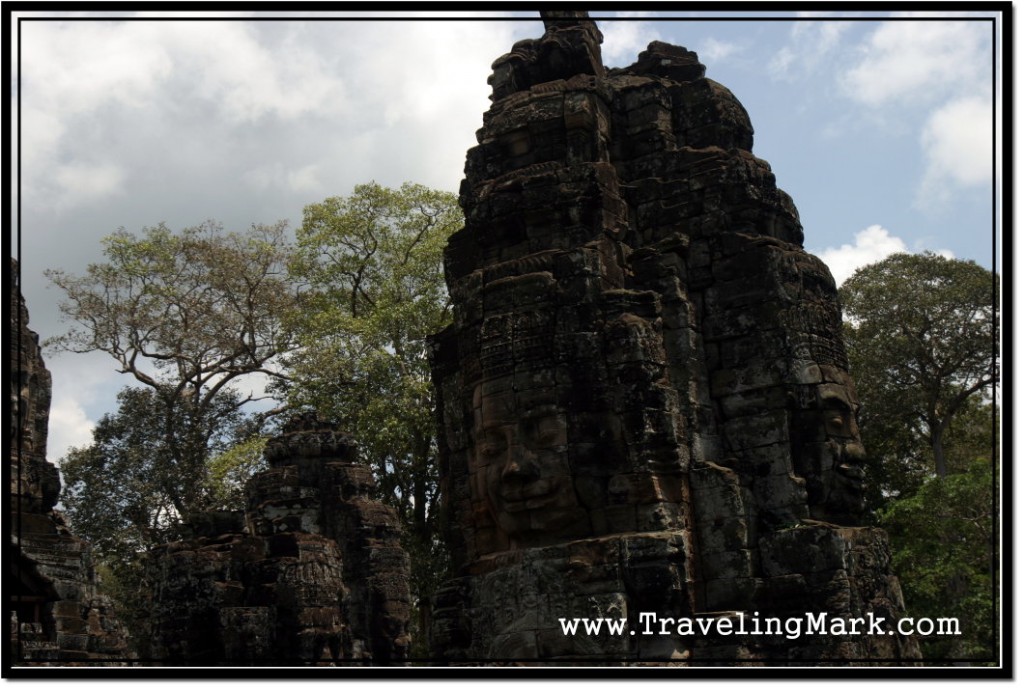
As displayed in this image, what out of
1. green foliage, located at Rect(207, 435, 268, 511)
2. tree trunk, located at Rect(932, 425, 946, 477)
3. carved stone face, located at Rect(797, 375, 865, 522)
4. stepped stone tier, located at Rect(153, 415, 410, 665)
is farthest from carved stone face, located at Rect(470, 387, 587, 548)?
green foliage, located at Rect(207, 435, 268, 511)

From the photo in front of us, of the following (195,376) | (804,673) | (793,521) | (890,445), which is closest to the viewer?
(804,673)

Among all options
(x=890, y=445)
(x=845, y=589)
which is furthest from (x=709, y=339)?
(x=890, y=445)

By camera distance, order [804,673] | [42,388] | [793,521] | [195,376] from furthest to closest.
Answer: [195,376], [42,388], [793,521], [804,673]

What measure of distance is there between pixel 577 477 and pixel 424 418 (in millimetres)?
11711

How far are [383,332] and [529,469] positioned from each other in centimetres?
1340

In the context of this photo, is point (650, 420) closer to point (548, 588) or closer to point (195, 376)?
point (548, 588)

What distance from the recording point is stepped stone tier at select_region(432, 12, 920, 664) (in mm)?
10273

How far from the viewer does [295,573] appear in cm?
1502

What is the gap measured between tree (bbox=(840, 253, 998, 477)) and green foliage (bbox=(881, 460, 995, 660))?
3.65 m

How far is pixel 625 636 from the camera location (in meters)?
10.0

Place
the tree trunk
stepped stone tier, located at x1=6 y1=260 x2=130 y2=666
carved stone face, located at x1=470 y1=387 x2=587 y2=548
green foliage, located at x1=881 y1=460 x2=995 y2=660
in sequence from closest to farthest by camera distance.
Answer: carved stone face, located at x1=470 y1=387 x2=587 y2=548
stepped stone tier, located at x1=6 y1=260 x2=130 y2=666
green foliage, located at x1=881 y1=460 x2=995 y2=660
the tree trunk

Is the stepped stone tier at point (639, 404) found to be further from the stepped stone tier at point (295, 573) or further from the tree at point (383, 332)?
the tree at point (383, 332)

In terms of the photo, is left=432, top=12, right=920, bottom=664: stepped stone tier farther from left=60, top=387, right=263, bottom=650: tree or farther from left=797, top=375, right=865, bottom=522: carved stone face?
left=60, top=387, right=263, bottom=650: tree

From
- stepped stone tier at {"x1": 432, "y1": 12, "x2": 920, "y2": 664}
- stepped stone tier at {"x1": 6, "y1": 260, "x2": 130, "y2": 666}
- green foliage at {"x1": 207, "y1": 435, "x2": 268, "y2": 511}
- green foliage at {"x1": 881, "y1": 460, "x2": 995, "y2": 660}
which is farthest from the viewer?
green foliage at {"x1": 207, "y1": 435, "x2": 268, "y2": 511}
